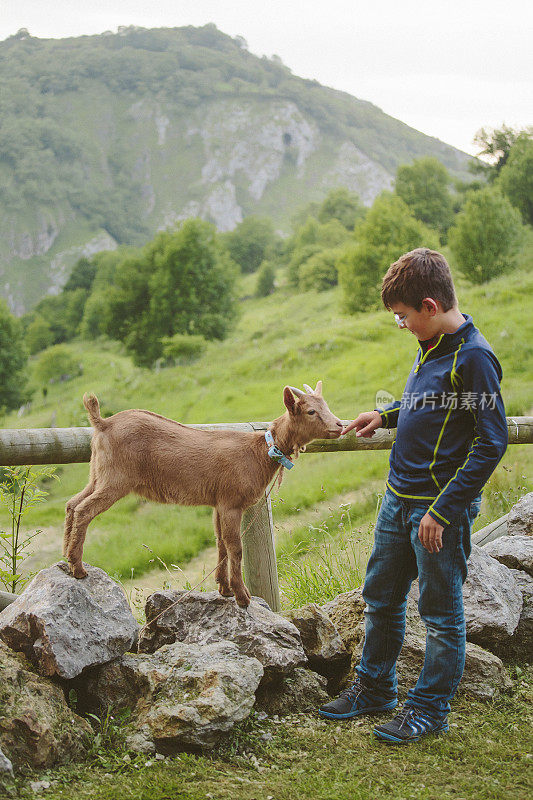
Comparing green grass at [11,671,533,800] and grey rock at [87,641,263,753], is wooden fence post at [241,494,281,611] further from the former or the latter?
green grass at [11,671,533,800]

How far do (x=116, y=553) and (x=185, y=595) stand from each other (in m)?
8.34

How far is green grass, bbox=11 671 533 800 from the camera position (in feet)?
8.77

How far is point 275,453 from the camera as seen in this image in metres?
3.26

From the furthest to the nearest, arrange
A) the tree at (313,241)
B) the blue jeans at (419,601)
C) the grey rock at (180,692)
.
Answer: the tree at (313,241), the blue jeans at (419,601), the grey rock at (180,692)

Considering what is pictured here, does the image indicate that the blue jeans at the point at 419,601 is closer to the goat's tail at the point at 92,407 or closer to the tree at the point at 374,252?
the goat's tail at the point at 92,407

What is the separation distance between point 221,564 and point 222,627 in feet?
1.32

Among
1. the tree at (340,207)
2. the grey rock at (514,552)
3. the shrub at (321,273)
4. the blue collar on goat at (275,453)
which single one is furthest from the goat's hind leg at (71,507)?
the tree at (340,207)

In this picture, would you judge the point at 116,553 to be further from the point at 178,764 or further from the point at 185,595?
the point at 178,764

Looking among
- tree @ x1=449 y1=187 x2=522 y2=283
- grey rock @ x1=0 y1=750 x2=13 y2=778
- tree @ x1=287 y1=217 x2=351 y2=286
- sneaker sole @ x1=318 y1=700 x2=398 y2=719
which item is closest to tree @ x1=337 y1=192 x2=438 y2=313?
tree @ x1=449 y1=187 x2=522 y2=283

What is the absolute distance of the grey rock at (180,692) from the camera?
9.55ft

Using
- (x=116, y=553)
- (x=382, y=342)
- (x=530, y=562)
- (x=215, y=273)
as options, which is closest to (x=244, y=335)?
(x=215, y=273)

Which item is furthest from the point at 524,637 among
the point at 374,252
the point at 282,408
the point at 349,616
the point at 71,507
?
the point at 374,252

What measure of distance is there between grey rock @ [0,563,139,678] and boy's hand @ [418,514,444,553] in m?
1.63

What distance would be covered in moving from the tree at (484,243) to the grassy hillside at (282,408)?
1.45 m
